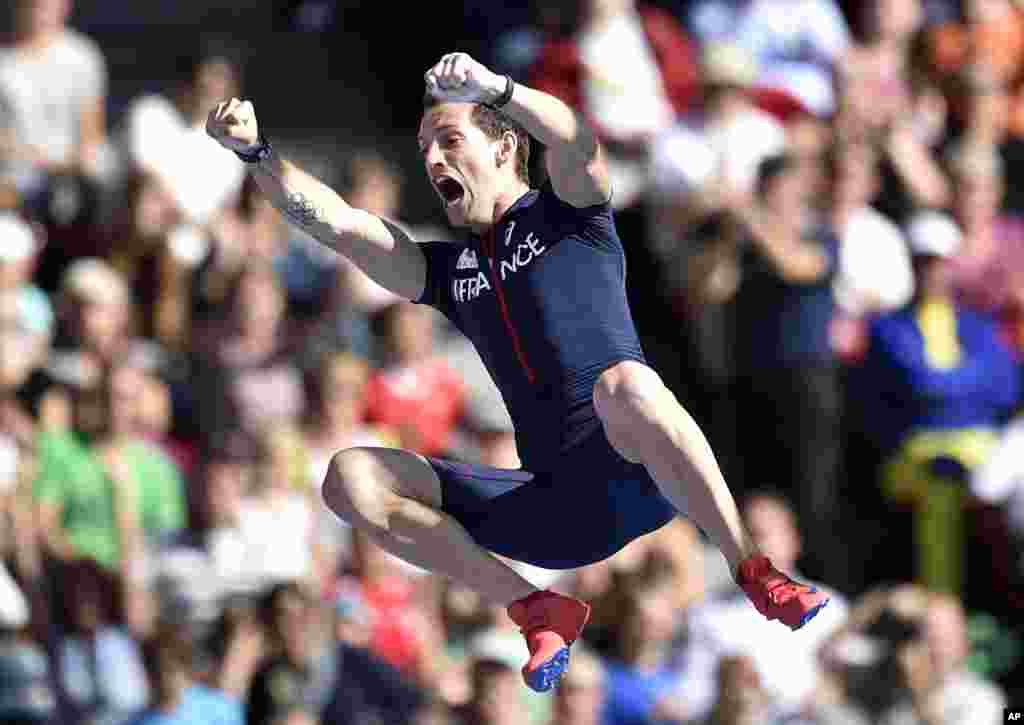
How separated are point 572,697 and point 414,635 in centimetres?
74

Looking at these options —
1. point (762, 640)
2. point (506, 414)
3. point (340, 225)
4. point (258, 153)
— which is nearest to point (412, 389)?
point (506, 414)

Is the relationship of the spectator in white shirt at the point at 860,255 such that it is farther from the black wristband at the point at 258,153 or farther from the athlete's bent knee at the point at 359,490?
the black wristband at the point at 258,153

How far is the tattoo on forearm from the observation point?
22.6 feet

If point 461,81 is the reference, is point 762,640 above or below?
below

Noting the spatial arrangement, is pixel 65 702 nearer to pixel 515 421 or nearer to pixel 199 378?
pixel 199 378

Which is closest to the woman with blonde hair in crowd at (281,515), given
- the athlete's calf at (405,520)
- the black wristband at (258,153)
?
the athlete's calf at (405,520)

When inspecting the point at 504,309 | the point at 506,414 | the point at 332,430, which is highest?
the point at 504,309

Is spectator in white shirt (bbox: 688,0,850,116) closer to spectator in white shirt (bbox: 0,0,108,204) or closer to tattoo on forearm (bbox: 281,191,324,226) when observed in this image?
spectator in white shirt (bbox: 0,0,108,204)

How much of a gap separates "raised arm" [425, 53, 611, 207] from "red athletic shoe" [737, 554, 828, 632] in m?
1.05

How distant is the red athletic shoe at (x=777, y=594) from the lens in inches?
257

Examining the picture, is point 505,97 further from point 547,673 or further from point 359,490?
point 547,673

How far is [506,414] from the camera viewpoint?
10945mm

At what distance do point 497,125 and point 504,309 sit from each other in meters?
0.50

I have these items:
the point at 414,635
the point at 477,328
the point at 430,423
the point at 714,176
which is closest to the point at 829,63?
the point at 714,176
